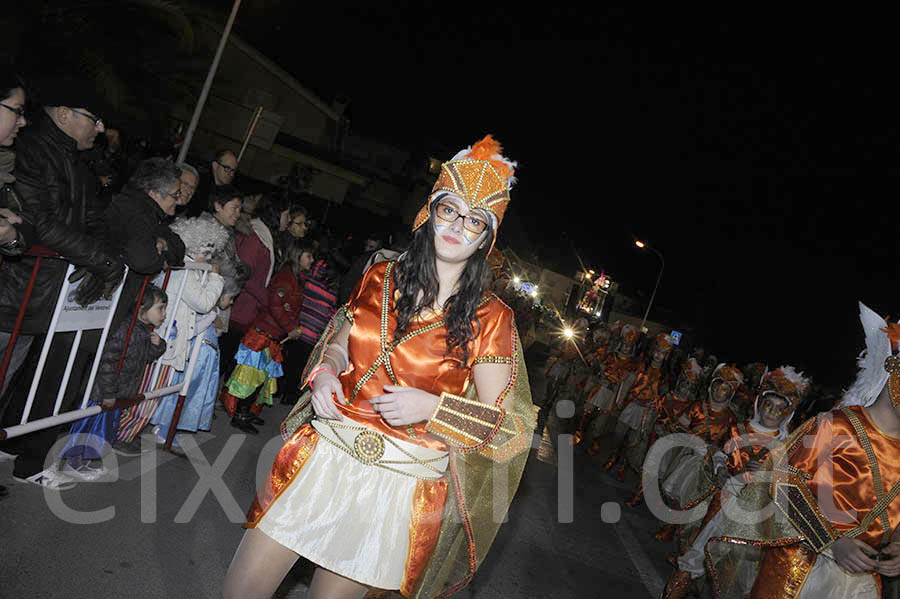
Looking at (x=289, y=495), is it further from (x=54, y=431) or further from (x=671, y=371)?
(x=671, y=371)

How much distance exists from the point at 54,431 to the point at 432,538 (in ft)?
8.86

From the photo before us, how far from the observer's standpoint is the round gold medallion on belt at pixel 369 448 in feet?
7.18

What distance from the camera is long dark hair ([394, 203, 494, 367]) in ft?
7.45

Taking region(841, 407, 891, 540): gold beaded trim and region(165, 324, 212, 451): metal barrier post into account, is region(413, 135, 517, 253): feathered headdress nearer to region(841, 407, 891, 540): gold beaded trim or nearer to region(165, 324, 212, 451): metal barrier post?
region(841, 407, 891, 540): gold beaded trim

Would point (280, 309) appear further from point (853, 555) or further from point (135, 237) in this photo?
point (853, 555)

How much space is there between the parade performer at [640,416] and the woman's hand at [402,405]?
7.93 metres

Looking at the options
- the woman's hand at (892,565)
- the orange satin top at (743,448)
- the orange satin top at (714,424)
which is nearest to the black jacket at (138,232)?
the woman's hand at (892,565)

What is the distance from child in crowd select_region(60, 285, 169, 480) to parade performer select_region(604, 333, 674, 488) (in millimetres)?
7292

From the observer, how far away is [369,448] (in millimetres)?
2193

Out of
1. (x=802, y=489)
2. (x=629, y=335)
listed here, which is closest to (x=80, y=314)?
(x=802, y=489)

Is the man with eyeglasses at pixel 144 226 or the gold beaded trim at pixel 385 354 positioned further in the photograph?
the man with eyeglasses at pixel 144 226

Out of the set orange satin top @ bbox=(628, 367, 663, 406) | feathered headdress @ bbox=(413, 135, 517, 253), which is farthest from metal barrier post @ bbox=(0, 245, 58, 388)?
orange satin top @ bbox=(628, 367, 663, 406)

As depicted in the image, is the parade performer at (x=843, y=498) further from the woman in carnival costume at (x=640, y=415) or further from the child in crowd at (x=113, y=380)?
the woman in carnival costume at (x=640, y=415)

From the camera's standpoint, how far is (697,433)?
785 centimetres
